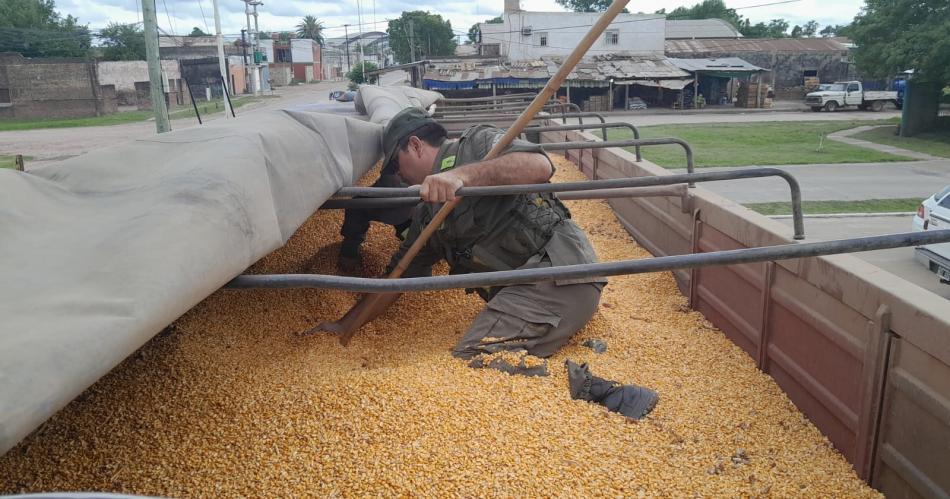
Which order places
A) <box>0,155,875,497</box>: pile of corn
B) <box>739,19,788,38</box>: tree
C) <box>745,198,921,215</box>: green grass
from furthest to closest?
<box>739,19,788,38</box>: tree → <box>745,198,921,215</box>: green grass → <box>0,155,875,497</box>: pile of corn

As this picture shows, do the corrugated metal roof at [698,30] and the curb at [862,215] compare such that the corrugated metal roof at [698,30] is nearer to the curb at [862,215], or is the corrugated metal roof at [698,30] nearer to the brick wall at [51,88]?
the brick wall at [51,88]

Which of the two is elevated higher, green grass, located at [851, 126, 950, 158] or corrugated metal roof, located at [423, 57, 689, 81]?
corrugated metal roof, located at [423, 57, 689, 81]

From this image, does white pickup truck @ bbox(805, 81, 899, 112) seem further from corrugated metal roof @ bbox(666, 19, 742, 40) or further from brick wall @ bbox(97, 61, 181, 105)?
brick wall @ bbox(97, 61, 181, 105)

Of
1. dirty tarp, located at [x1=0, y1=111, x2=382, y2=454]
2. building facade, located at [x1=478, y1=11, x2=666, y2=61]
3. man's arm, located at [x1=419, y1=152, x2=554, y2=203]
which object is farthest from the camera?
building facade, located at [x1=478, y1=11, x2=666, y2=61]

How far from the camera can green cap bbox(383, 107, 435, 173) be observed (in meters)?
3.90

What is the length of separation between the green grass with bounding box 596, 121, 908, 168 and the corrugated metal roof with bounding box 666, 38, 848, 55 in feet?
54.6

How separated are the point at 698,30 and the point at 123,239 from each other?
55204 millimetres

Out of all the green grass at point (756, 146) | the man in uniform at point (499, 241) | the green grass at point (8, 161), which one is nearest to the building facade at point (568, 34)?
the green grass at point (756, 146)

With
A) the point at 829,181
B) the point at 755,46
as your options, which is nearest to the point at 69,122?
the point at 829,181

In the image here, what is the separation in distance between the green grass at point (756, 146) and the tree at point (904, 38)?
9.66ft

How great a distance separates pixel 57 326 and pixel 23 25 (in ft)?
189

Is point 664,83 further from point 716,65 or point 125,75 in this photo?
point 125,75

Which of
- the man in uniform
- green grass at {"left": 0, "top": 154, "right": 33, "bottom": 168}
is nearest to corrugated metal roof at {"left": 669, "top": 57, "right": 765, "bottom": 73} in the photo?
green grass at {"left": 0, "top": 154, "right": 33, "bottom": 168}

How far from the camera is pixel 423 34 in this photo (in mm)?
76750
